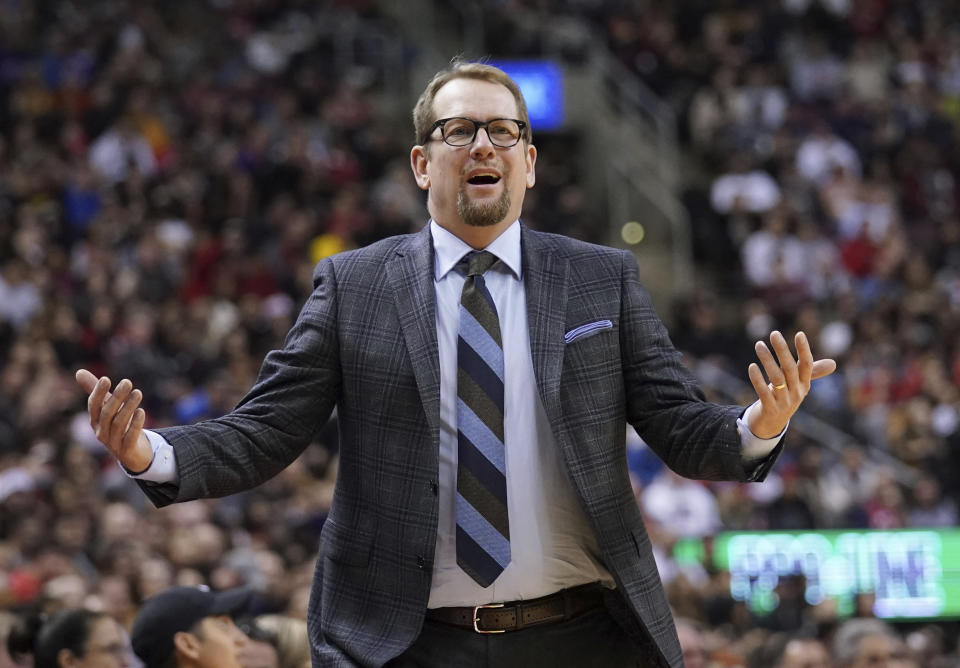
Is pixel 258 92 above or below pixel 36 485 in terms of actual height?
above

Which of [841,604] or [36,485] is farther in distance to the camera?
[841,604]

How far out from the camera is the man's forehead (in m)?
3.83

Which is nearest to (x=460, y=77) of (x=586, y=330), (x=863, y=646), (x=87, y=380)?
(x=586, y=330)

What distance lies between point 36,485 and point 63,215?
4.92m

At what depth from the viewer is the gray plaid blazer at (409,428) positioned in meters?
3.60

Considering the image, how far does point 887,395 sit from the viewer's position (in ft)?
47.3

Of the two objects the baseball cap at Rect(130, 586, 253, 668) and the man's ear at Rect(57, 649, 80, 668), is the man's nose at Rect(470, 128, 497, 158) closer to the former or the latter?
the baseball cap at Rect(130, 586, 253, 668)

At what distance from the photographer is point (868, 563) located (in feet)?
39.6

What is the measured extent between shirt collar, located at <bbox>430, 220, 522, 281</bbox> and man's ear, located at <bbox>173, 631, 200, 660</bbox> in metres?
1.54

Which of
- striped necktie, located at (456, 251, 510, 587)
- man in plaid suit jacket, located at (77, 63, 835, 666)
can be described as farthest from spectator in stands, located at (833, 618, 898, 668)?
striped necktie, located at (456, 251, 510, 587)

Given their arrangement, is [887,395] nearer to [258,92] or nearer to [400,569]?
[258,92]

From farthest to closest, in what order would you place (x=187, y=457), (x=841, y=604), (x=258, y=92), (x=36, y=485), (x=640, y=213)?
(x=640, y=213)
(x=258, y=92)
(x=841, y=604)
(x=36, y=485)
(x=187, y=457)

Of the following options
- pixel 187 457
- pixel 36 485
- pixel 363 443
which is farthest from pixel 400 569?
pixel 36 485

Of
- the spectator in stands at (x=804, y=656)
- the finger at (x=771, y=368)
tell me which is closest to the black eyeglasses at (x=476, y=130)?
the finger at (x=771, y=368)
